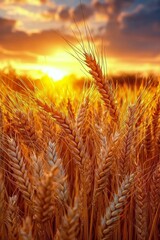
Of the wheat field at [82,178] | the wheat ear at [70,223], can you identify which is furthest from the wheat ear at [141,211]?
the wheat ear at [70,223]

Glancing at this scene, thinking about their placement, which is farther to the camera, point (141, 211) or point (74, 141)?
point (141, 211)

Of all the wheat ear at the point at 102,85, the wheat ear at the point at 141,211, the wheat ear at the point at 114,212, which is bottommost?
the wheat ear at the point at 141,211

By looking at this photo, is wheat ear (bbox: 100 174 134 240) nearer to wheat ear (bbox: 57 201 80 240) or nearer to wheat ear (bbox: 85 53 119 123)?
wheat ear (bbox: 57 201 80 240)

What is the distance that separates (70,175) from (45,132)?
1.25 ft

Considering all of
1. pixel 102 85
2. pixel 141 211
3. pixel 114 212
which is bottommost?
pixel 141 211

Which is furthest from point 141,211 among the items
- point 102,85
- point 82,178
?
point 102,85

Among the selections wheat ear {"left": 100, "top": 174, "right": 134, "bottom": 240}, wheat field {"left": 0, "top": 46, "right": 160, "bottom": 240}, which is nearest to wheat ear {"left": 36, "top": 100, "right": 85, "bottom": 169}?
wheat field {"left": 0, "top": 46, "right": 160, "bottom": 240}

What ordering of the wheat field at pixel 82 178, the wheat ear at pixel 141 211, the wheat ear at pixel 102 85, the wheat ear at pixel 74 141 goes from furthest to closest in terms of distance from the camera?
the wheat ear at pixel 102 85 → the wheat ear at pixel 141 211 → the wheat ear at pixel 74 141 → the wheat field at pixel 82 178

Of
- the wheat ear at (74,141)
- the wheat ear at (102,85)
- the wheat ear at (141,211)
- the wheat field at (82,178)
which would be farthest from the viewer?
the wheat ear at (102,85)

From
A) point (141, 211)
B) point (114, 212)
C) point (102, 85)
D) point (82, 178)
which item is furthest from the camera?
point (102, 85)

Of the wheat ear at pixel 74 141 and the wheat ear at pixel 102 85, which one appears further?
the wheat ear at pixel 102 85

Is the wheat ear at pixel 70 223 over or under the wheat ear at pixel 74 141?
under

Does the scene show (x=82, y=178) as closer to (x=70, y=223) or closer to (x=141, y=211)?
(x=141, y=211)

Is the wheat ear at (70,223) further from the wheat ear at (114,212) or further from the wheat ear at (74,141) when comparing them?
the wheat ear at (74,141)
